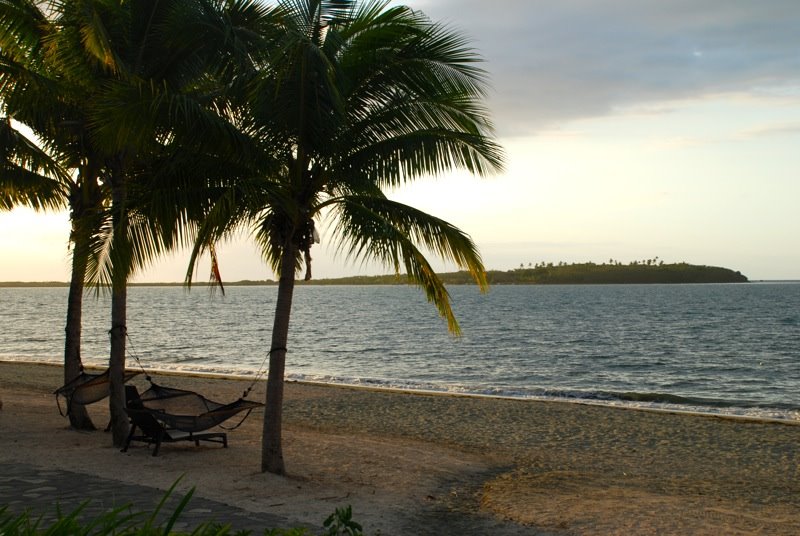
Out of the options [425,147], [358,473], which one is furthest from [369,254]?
[358,473]

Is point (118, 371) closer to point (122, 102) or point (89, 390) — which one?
point (89, 390)

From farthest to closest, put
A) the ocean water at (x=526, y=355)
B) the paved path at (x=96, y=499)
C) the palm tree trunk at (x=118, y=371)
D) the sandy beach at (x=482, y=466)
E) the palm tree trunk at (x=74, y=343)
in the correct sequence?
the ocean water at (x=526, y=355) → the palm tree trunk at (x=74, y=343) → the palm tree trunk at (x=118, y=371) → the sandy beach at (x=482, y=466) → the paved path at (x=96, y=499)

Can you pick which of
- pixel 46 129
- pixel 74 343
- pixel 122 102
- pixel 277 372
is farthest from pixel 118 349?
pixel 122 102

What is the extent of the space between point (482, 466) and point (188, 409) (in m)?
4.02

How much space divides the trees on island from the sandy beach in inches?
48.9

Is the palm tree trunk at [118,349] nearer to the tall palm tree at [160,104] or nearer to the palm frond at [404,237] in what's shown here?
the tall palm tree at [160,104]

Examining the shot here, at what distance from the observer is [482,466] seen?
36.2ft

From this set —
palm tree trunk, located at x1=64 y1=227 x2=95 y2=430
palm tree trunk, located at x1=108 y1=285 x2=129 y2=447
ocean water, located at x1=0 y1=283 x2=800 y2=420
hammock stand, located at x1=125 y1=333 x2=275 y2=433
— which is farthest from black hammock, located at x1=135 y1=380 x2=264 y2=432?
ocean water, located at x1=0 y1=283 x2=800 y2=420

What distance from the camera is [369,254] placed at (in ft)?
27.6

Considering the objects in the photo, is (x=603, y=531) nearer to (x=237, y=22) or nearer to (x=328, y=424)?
(x=237, y=22)

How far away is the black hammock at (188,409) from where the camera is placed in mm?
9969

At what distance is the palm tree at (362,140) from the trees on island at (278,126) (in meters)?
0.02

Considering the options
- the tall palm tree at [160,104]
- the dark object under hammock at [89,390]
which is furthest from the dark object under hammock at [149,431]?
the tall palm tree at [160,104]

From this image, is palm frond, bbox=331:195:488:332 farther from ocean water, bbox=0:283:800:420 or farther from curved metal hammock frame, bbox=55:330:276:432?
ocean water, bbox=0:283:800:420
